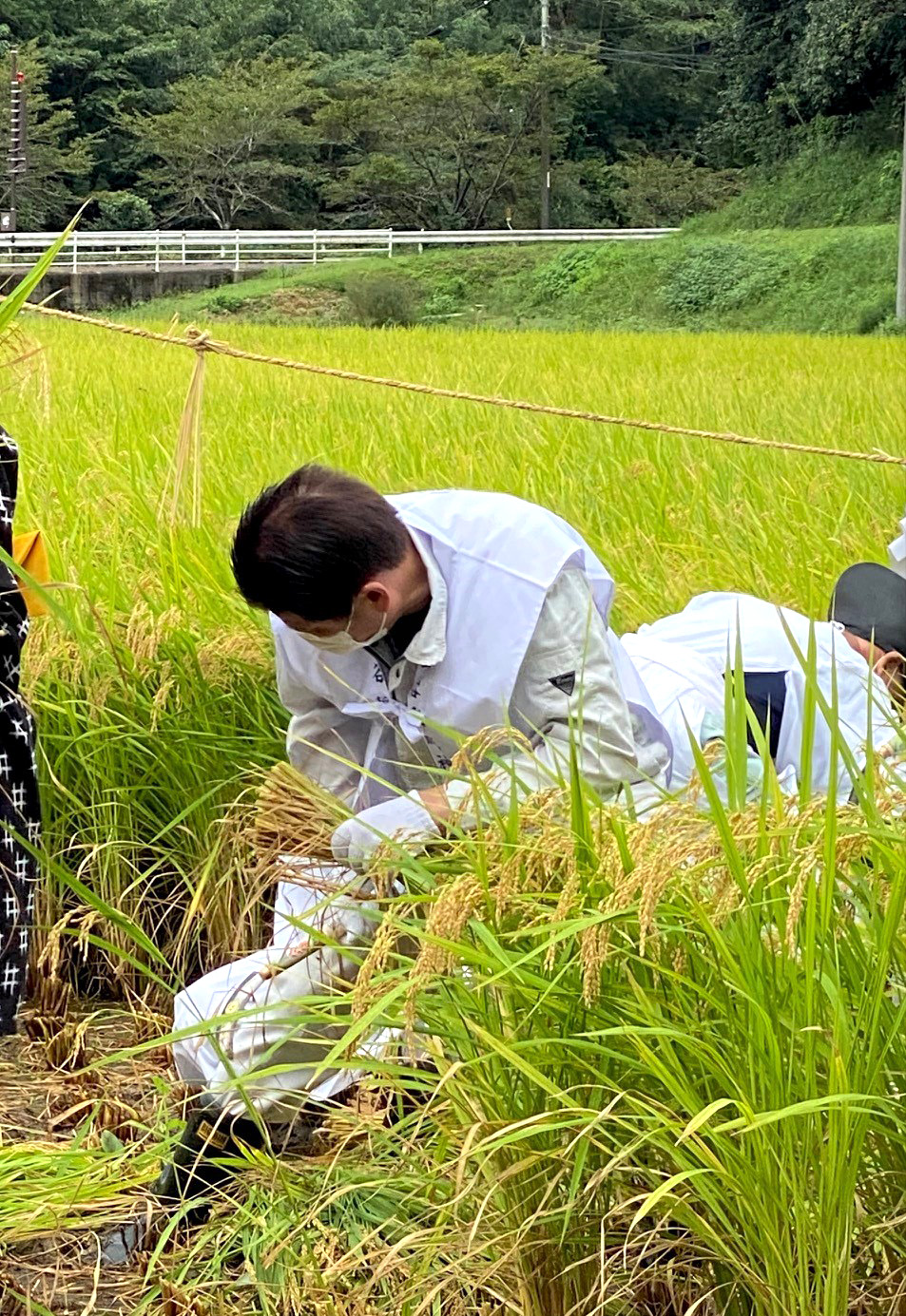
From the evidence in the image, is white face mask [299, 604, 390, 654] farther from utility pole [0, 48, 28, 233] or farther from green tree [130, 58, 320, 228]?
green tree [130, 58, 320, 228]

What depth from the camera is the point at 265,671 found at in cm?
235

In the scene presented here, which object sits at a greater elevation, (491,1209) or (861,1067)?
(861,1067)

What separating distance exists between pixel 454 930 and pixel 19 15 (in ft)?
97.8

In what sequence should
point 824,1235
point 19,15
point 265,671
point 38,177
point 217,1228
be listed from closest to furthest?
point 824,1235 → point 217,1228 → point 265,671 → point 38,177 → point 19,15

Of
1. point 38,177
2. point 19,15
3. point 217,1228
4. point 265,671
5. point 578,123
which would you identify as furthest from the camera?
point 578,123

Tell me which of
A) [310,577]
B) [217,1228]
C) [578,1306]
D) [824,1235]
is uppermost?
[310,577]

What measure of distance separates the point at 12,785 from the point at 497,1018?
1039mm

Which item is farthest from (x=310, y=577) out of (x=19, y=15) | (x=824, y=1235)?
(x=19, y=15)

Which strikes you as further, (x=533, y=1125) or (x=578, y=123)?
(x=578, y=123)

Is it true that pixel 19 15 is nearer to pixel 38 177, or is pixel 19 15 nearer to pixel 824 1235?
pixel 38 177

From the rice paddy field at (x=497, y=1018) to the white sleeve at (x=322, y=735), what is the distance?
14 centimetres

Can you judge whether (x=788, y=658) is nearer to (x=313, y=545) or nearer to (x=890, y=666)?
(x=890, y=666)

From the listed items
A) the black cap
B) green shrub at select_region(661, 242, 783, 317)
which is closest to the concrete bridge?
green shrub at select_region(661, 242, 783, 317)

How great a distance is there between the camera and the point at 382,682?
185 centimetres
